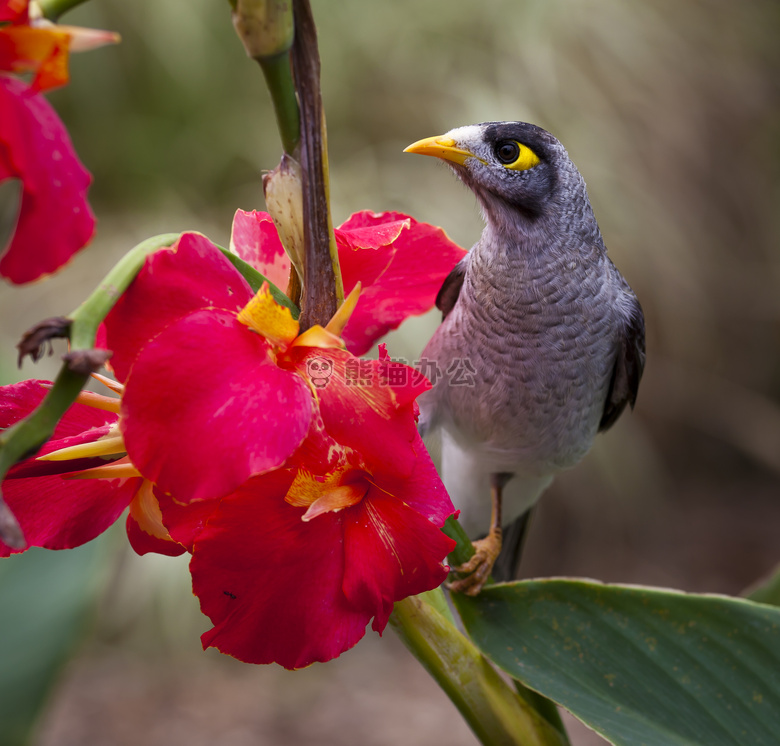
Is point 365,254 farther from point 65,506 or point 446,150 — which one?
point 446,150

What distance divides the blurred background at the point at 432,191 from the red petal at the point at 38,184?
7.16 feet

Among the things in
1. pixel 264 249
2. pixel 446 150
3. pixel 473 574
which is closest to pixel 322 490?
Result: pixel 264 249

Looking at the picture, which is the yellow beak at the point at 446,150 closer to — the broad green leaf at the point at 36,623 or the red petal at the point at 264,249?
the red petal at the point at 264,249

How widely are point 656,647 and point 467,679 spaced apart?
6.2 inches

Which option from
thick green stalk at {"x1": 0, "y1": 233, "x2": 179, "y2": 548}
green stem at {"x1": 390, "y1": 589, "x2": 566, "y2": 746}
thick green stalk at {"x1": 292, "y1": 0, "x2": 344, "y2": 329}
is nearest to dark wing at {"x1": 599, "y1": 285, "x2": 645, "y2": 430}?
green stem at {"x1": 390, "y1": 589, "x2": 566, "y2": 746}

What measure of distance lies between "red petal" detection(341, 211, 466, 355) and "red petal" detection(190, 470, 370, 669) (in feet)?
0.46

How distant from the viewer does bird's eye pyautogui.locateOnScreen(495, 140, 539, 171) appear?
29.2 inches

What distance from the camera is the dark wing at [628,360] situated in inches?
34.5

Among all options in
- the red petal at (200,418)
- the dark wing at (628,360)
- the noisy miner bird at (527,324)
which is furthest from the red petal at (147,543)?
the dark wing at (628,360)

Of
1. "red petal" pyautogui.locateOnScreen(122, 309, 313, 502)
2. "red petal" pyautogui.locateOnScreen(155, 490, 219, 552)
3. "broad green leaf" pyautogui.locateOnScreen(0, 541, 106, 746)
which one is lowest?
"broad green leaf" pyautogui.locateOnScreen(0, 541, 106, 746)

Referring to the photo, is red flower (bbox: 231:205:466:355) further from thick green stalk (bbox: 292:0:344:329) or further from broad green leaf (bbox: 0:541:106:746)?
broad green leaf (bbox: 0:541:106:746)

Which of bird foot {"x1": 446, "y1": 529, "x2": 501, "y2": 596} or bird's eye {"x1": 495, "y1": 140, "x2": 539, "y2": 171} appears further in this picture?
bird's eye {"x1": 495, "y1": 140, "x2": 539, "y2": 171}

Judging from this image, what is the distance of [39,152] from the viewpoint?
0.78 feet

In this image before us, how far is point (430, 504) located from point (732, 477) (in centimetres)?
365
